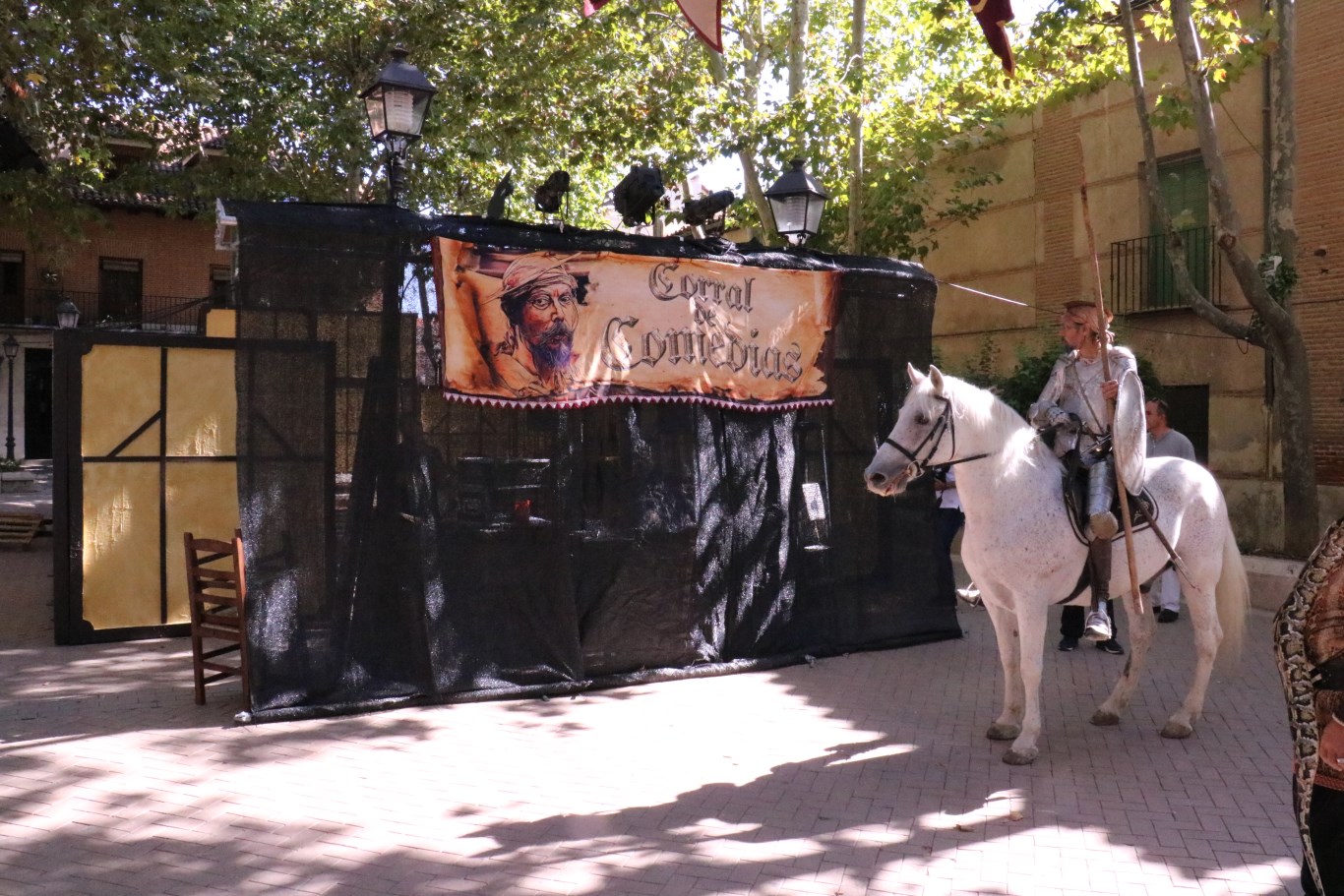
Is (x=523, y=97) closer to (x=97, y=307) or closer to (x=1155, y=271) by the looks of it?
(x=1155, y=271)

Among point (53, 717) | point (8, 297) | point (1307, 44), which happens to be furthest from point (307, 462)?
point (8, 297)

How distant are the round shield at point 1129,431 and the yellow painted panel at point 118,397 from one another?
24.3 feet

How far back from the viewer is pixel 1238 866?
4613 mm

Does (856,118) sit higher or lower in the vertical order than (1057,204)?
higher

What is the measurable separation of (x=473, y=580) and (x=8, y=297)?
3552cm

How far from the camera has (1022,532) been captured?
6.20 metres

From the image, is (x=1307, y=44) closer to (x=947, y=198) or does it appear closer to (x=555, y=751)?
(x=947, y=198)

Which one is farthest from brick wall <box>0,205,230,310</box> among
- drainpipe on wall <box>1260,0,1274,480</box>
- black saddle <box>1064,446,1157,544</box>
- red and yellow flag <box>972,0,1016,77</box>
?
black saddle <box>1064,446,1157,544</box>

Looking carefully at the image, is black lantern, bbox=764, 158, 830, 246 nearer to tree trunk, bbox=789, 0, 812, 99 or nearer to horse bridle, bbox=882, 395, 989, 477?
horse bridle, bbox=882, 395, 989, 477

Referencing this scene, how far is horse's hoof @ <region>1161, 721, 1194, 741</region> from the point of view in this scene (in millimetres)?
6492

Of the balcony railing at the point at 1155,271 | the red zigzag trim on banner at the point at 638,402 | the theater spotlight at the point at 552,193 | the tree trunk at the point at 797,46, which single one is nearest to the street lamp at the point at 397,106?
the theater spotlight at the point at 552,193

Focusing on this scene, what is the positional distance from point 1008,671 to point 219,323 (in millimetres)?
7183

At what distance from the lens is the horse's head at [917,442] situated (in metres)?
6.00

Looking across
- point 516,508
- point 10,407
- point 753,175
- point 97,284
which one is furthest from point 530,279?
point 10,407
